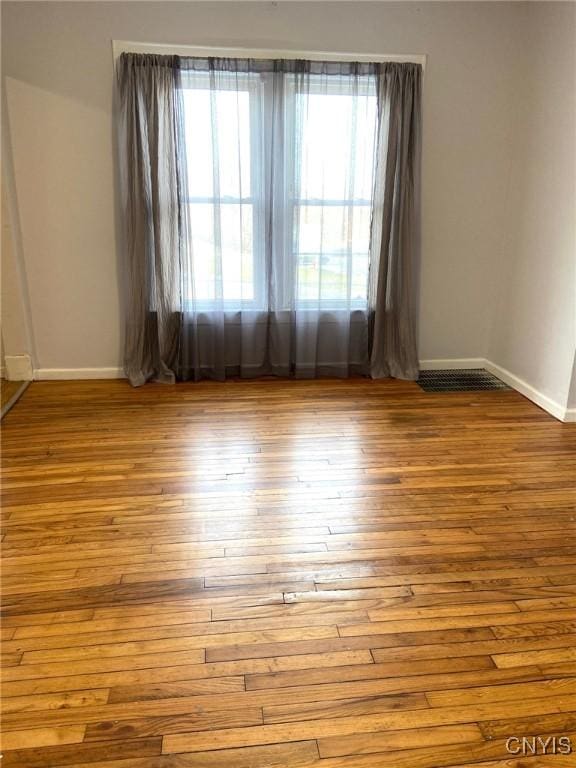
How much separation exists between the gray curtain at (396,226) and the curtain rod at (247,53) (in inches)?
4.1

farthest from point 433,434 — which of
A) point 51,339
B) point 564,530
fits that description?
point 51,339

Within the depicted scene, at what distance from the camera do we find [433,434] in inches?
127

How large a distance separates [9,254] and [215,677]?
3227 millimetres

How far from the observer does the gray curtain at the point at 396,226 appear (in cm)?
366

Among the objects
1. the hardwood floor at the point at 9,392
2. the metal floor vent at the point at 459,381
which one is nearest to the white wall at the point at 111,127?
the hardwood floor at the point at 9,392

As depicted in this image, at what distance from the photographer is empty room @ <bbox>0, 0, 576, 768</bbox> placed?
5.67 ft

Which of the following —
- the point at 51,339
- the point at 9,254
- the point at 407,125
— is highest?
the point at 407,125

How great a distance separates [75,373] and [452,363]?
3.00 m

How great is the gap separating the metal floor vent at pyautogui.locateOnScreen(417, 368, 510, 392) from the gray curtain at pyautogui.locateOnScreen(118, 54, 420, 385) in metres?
0.20

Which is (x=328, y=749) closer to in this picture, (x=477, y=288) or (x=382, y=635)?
(x=382, y=635)

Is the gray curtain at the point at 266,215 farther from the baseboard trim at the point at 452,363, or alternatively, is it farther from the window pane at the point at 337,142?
the baseboard trim at the point at 452,363

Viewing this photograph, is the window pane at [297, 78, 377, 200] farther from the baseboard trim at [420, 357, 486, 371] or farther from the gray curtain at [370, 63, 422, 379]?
the baseboard trim at [420, 357, 486, 371]

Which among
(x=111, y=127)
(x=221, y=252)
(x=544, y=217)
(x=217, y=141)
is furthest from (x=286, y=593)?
(x=111, y=127)

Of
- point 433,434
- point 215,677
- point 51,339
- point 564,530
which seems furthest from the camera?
point 51,339
